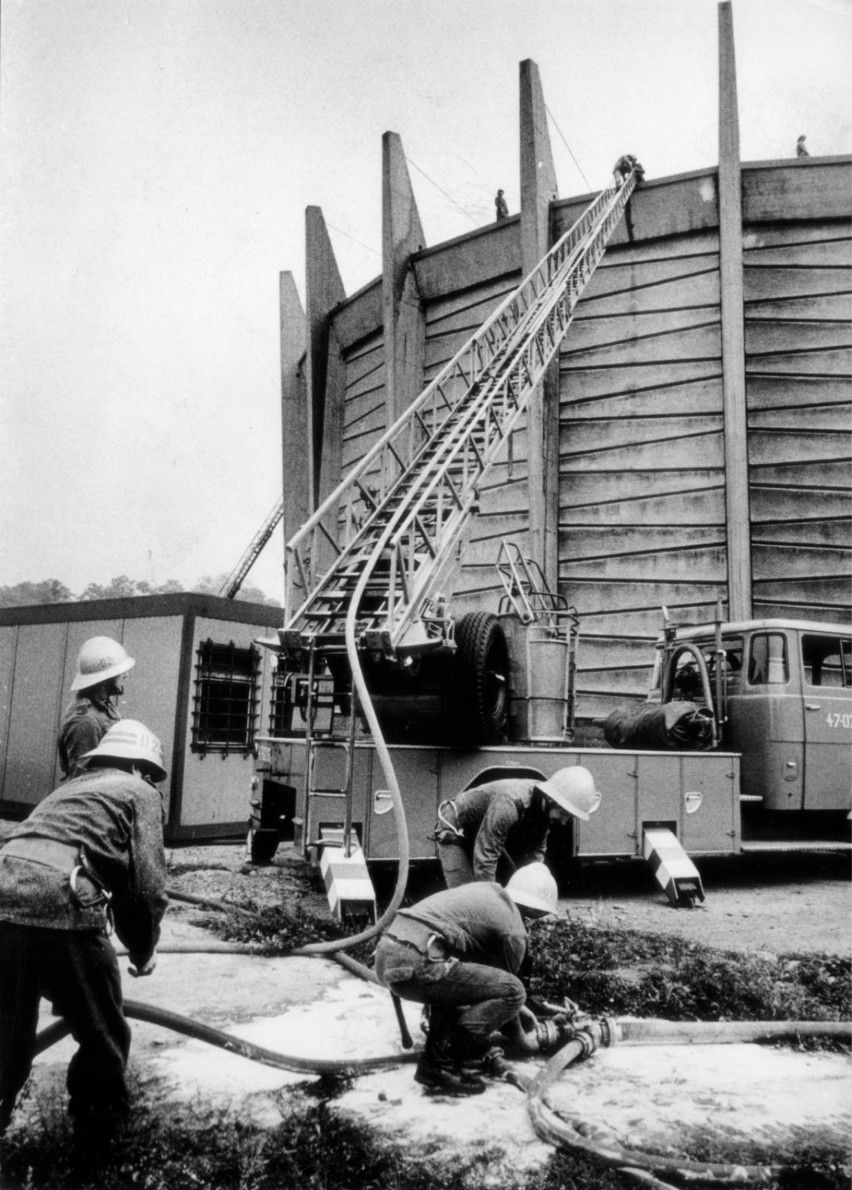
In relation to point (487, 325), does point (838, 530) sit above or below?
below

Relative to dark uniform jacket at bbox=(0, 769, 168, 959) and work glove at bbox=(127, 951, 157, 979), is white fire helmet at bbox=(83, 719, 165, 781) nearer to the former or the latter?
dark uniform jacket at bbox=(0, 769, 168, 959)

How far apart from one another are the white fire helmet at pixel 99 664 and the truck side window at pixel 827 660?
20.5ft

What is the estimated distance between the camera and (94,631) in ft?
35.8

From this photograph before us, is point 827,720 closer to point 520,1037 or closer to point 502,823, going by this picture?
point 502,823

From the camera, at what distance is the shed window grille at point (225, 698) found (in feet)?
34.5

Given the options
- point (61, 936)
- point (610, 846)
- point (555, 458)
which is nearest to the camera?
point (61, 936)

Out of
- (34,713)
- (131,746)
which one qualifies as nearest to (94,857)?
(131,746)

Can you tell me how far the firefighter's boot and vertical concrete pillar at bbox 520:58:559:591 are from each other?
10237mm

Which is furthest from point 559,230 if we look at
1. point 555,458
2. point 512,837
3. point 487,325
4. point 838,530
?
point 512,837

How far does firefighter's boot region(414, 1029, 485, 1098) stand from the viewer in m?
3.32

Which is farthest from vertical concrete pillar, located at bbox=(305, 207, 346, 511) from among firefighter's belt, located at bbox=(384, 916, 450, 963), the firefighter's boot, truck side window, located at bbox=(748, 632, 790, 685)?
the firefighter's boot

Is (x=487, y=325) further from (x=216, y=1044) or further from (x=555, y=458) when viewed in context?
(x=216, y=1044)

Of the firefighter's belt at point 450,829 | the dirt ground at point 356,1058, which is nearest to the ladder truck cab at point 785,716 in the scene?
the dirt ground at point 356,1058

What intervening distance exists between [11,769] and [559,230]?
36.5 ft
